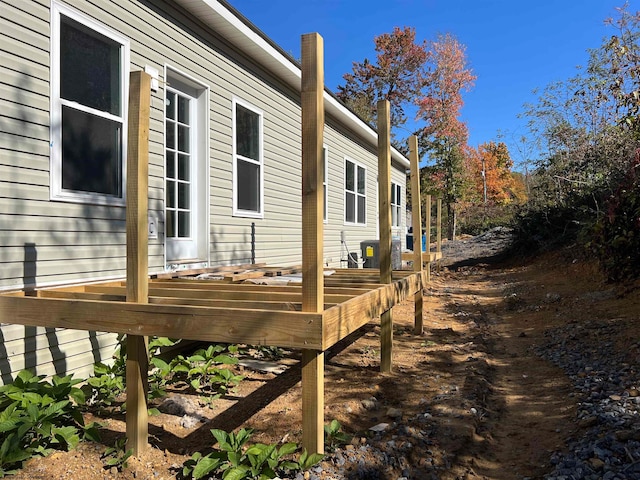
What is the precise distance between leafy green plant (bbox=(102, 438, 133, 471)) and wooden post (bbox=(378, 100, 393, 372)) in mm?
2511

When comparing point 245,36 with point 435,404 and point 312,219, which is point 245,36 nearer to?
point 312,219

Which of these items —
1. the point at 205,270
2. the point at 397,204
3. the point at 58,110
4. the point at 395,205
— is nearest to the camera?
the point at 58,110

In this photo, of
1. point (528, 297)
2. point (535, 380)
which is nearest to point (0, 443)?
point (535, 380)

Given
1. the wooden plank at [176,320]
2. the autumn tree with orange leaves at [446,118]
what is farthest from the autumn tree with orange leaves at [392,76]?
the wooden plank at [176,320]

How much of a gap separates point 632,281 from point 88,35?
7.72m

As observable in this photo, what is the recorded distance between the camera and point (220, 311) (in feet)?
9.18

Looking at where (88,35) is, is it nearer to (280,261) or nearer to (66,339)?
(66,339)

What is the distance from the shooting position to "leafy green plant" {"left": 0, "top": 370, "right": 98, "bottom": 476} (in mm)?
2699

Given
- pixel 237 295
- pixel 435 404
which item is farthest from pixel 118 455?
pixel 435 404

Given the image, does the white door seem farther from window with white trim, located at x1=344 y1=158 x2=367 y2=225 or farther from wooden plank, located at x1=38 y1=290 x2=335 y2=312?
window with white trim, located at x1=344 y1=158 x2=367 y2=225

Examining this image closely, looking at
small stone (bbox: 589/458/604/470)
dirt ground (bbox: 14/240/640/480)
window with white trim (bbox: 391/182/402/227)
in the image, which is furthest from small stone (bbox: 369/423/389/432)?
window with white trim (bbox: 391/182/402/227)

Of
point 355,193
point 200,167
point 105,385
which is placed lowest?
point 105,385

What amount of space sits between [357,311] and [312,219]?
0.91 meters

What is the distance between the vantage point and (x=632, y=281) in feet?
23.0
